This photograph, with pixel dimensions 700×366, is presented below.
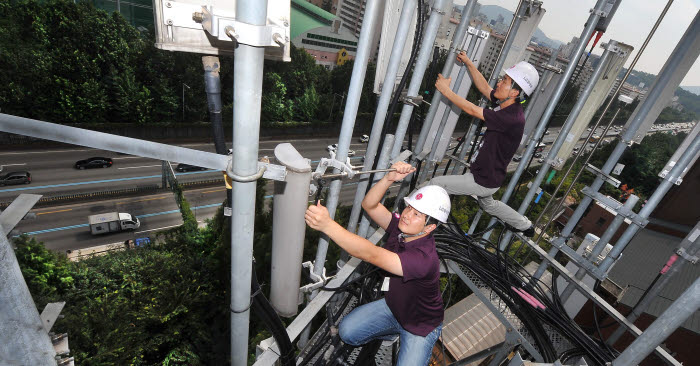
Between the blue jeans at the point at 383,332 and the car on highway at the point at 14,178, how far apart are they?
22386mm

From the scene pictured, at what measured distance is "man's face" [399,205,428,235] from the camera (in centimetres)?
314

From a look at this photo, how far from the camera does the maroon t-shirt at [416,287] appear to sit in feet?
9.57

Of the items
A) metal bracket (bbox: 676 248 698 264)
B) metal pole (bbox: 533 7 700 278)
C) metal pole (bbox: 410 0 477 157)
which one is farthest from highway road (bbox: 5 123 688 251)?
metal bracket (bbox: 676 248 698 264)

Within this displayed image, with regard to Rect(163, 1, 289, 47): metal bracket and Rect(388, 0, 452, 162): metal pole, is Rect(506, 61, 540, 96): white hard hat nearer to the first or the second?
Rect(388, 0, 452, 162): metal pole

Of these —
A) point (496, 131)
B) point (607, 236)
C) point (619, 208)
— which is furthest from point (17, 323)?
point (607, 236)

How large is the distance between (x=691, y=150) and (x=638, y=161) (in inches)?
1481

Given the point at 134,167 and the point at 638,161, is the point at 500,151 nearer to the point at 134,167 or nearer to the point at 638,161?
the point at 134,167

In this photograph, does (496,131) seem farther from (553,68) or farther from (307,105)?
(307,105)

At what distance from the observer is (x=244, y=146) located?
1.87m

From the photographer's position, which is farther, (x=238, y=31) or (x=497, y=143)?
(x=497, y=143)

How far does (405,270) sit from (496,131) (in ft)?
7.63

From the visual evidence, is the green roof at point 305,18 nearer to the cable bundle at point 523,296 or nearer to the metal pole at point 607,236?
the cable bundle at point 523,296

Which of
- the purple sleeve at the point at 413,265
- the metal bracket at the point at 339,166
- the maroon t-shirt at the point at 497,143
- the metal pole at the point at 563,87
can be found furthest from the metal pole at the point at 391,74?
the metal pole at the point at 563,87

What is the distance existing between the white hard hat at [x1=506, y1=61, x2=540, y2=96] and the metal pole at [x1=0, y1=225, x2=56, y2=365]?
14.6 feet
